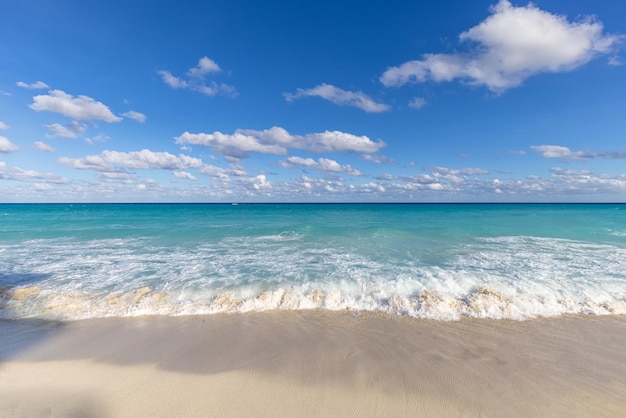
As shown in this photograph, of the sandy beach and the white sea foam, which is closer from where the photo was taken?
the sandy beach

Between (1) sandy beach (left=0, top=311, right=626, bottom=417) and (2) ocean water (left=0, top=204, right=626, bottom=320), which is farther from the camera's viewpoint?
(2) ocean water (left=0, top=204, right=626, bottom=320)

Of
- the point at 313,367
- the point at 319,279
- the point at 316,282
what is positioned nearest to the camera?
the point at 313,367

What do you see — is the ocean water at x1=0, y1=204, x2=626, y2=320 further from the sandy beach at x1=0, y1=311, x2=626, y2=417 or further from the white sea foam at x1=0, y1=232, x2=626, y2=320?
the sandy beach at x1=0, y1=311, x2=626, y2=417

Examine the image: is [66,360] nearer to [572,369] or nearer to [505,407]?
[505,407]

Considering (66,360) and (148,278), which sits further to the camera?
(148,278)

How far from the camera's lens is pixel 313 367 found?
5.06 metres

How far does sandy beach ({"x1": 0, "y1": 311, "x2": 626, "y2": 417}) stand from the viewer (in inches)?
163

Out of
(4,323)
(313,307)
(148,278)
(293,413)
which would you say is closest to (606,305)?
(313,307)

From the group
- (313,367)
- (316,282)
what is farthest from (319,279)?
(313,367)

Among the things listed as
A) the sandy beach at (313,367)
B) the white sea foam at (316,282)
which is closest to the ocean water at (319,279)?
the white sea foam at (316,282)

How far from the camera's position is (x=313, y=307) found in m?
7.92

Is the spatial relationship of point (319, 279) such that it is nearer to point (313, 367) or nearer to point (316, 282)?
point (316, 282)

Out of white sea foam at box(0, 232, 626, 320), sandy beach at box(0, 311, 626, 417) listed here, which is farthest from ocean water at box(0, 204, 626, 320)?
sandy beach at box(0, 311, 626, 417)

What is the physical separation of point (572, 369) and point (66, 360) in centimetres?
991
